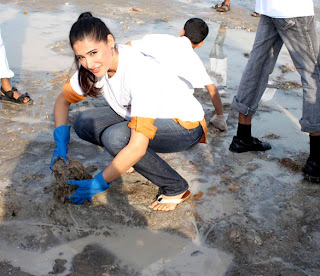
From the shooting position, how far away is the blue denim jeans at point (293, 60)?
2.55 m

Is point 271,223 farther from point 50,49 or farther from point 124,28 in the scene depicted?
point 124,28

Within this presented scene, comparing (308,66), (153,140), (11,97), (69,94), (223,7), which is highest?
(308,66)

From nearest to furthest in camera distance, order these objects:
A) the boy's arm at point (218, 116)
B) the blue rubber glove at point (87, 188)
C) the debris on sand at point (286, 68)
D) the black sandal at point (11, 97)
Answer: the blue rubber glove at point (87, 188), the boy's arm at point (218, 116), the black sandal at point (11, 97), the debris on sand at point (286, 68)

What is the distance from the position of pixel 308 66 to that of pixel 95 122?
1.34m

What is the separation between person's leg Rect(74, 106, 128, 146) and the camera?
2490 millimetres

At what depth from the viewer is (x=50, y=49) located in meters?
4.95

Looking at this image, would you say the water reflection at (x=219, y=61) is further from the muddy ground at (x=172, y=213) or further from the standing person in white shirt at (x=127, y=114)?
the standing person in white shirt at (x=127, y=114)

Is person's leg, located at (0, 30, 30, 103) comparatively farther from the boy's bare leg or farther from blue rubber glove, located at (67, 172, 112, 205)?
blue rubber glove, located at (67, 172, 112, 205)

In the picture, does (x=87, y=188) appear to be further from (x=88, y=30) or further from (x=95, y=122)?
(x=88, y=30)

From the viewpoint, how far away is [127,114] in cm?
238

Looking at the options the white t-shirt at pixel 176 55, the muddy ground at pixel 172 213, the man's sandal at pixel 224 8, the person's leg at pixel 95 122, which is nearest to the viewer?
the muddy ground at pixel 172 213

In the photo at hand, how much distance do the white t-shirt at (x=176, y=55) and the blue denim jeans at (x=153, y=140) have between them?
0.61m

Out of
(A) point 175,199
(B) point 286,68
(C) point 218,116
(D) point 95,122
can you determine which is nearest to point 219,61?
(B) point 286,68

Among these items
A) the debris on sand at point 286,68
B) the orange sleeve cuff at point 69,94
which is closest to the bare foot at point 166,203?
the orange sleeve cuff at point 69,94
